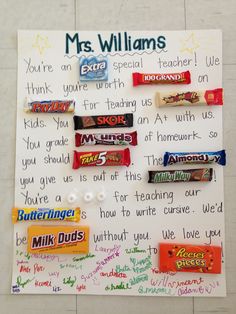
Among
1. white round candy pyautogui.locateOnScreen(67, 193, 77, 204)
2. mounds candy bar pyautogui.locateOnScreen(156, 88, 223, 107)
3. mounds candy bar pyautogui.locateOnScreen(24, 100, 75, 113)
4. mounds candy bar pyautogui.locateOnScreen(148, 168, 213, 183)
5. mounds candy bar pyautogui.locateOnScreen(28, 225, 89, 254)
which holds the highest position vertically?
mounds candy bar pyautogui.locateOnScreen(156, 88, 223, 107)

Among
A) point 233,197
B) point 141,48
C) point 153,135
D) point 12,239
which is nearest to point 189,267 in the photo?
point 233,197

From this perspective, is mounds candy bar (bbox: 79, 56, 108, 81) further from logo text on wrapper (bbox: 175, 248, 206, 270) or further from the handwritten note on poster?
logo text on wrapper (bbox: 175, 248, 206, 270)

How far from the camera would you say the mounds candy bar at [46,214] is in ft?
3.36

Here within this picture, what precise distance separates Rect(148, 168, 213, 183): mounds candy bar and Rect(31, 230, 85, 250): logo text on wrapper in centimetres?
25

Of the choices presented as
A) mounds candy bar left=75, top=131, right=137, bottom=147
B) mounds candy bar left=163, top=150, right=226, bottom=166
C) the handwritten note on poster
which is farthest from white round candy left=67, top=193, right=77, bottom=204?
mounds candy bar left=163, top=150, right=226, bottom=166

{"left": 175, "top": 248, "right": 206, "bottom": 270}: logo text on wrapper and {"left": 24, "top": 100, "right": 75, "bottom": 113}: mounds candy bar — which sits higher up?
{"left": 24, "top": 100, "right": 75, "bottom": 113}: mounds candy bar

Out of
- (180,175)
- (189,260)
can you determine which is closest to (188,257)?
(189,260)

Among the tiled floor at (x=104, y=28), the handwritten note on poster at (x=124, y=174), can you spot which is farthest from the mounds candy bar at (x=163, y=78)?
the tiled floor at (x=104, y=28)

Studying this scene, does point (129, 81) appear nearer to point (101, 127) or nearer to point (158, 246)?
point (101, 127)

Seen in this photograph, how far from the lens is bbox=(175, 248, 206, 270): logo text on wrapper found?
1014 mm

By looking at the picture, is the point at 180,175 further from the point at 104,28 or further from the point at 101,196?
the point at 104,28

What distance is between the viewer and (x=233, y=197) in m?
1.03

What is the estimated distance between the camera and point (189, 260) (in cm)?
102

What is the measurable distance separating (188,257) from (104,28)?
680 millimetres
